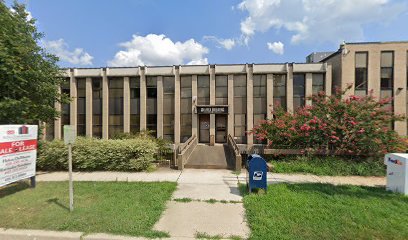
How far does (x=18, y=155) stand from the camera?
19.2 feet

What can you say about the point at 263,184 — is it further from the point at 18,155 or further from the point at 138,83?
the point at 138,83

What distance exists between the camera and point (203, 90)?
1877 centimetres

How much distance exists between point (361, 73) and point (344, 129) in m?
13.0

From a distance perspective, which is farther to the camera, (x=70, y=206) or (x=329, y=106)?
(x=329, y=106)

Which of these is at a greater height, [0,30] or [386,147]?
[0,30]

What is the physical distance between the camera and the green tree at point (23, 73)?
285 inches

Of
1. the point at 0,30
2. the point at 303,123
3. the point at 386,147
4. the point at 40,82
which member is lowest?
the point at 386,147

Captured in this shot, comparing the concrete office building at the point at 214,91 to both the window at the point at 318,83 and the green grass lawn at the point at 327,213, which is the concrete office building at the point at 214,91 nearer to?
the window at the point at 318,83

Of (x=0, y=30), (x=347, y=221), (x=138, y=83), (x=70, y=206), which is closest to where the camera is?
(x=347, y=221)

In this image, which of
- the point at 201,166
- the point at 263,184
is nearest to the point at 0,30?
the point at 201,166

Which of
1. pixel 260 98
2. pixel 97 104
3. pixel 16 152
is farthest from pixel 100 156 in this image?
pixel 260 98

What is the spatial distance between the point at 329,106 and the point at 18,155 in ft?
38.7

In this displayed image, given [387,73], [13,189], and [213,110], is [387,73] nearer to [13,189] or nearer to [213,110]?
[213,110]

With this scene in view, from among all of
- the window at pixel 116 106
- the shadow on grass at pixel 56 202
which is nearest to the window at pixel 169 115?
the window at pixel 116 106
